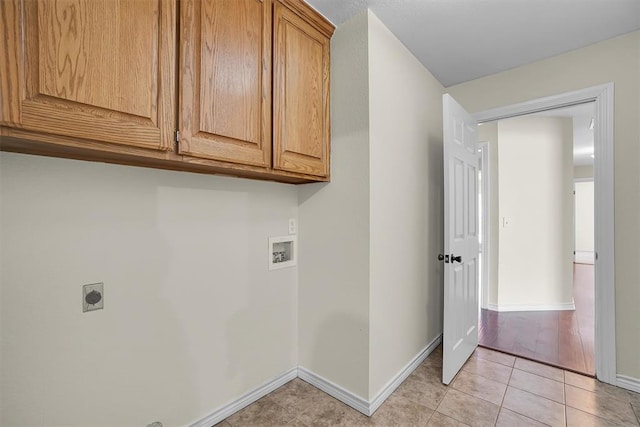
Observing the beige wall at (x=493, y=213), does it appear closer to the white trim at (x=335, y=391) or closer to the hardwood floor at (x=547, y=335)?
the hardwood floor at (x=547, y=335)

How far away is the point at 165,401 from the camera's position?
4.84 ft

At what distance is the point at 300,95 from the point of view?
1.73 m

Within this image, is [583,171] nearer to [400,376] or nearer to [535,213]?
[535,213]

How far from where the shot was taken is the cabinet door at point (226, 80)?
48.1 inches

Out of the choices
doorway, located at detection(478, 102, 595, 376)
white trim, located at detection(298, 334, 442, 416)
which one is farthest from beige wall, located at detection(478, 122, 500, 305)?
white trim, located at detection(298, 334, 442, 416)

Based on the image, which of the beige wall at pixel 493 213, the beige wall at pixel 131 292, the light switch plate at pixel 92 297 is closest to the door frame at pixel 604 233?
the beige wall at pixel 493 213

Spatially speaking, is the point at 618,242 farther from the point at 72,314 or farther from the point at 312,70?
the point at 72,314

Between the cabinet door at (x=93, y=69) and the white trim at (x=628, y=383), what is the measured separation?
10.4ft

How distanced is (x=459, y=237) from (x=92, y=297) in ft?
7.54

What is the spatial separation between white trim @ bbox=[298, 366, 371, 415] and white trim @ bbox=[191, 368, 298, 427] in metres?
0.09

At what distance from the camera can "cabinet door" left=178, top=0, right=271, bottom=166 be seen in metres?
1.22

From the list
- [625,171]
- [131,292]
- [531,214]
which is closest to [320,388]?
Answer: [131,292]

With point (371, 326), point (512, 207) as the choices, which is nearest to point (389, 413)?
point (371, 326)

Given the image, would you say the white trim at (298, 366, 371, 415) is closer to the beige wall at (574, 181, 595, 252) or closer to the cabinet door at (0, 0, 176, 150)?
the cabinet door at (0, 0, 176, 150)
